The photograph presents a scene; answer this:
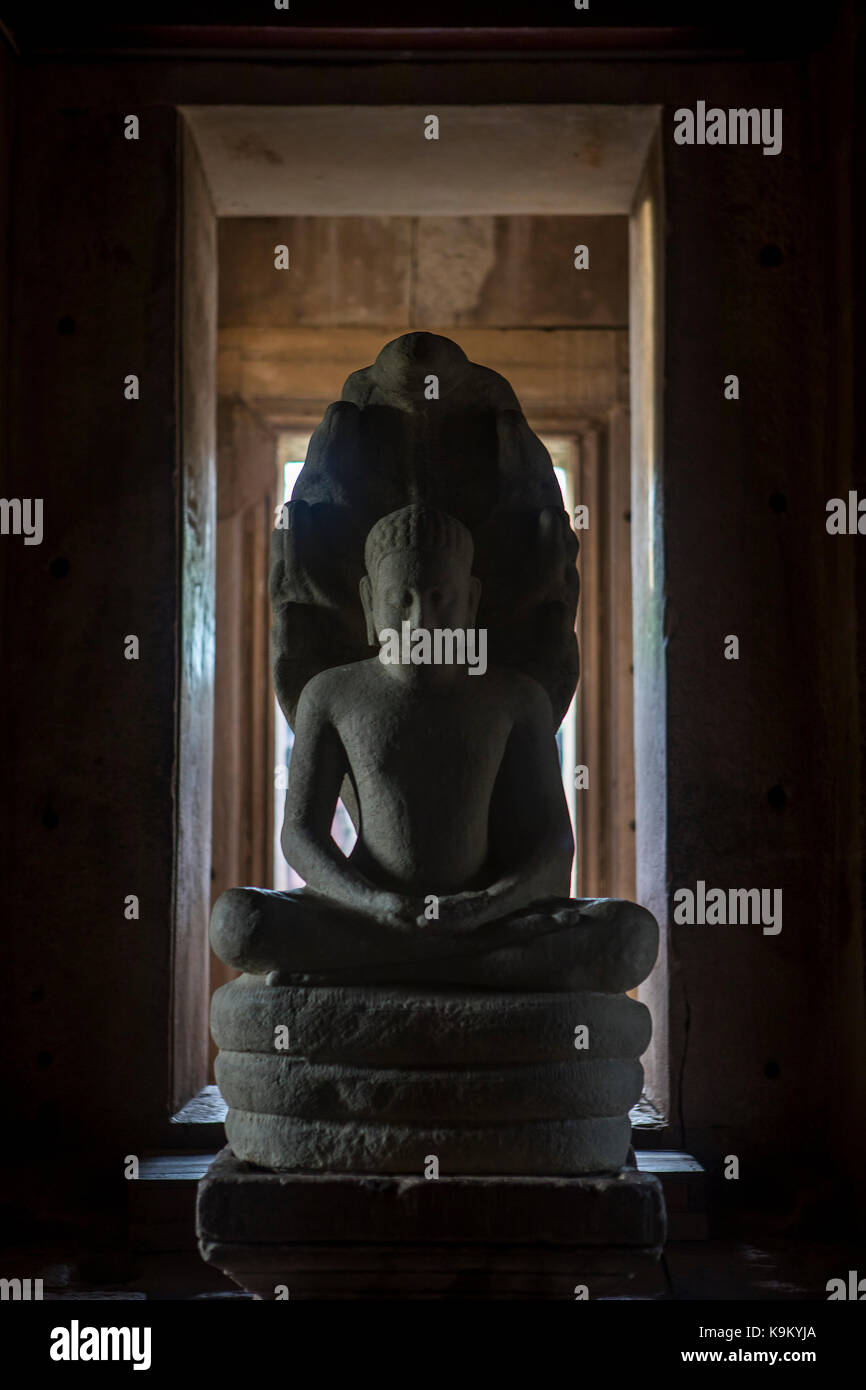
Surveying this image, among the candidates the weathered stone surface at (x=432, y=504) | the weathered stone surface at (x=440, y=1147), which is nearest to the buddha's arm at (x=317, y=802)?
the weathered stone surface at (x=432, y=504)

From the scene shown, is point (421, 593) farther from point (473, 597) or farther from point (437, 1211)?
point (437, 1211)

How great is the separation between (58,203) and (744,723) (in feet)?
9.42

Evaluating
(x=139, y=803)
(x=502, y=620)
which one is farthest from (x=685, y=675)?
(x=139, y=803)

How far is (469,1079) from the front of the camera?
314cm

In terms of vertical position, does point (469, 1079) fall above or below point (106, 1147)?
above

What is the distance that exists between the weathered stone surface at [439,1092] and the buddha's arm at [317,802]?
0.43 m

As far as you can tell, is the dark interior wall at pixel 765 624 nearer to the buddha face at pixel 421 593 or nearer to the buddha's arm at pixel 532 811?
the buddha's arm at pixel 532 811

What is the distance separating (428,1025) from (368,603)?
46.4 inches

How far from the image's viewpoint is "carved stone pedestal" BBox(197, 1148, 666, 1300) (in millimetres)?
3078

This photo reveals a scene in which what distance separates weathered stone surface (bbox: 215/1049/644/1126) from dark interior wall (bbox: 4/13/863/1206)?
147cm

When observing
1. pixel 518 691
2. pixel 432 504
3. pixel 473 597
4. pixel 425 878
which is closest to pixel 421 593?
pixel 473 597

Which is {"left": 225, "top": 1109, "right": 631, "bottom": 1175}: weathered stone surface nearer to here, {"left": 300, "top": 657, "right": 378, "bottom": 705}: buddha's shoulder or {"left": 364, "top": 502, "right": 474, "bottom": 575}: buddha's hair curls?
{"left": 300, "top": 657, "right": 378, "bottom": 705}: buddha's shoulder

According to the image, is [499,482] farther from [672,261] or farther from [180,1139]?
[180,1139]

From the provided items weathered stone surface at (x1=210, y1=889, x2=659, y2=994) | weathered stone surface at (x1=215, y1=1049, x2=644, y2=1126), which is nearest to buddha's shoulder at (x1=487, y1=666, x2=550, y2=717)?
weathered stone surface at (x1=210, y1=889, x2=659, y2=994)
